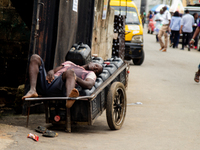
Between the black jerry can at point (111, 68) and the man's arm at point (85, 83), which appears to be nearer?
the man's arm at point (85, 83)

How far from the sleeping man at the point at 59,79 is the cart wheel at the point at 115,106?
35 cm

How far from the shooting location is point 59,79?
197 inches

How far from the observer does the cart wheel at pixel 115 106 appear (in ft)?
16.8

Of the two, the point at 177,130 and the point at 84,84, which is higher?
the point at 84,84

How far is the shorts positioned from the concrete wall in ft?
11.3

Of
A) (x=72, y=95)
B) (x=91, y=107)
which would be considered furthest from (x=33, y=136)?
(x=91, y=107)

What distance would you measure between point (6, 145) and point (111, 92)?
6.11ft

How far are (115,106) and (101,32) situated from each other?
4232 millimetres

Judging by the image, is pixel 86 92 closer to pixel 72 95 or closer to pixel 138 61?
pixel 72 95

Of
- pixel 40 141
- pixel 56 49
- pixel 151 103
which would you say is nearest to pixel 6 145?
pixel 40 141

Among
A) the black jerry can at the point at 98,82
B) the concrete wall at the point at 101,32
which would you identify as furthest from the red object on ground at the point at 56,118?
the concrete wall at the point at 101,32

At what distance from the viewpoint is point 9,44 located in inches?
279

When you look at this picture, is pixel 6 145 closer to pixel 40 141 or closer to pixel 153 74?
pixel 40 141

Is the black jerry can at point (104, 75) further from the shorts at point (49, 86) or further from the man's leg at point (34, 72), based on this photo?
the man's leg at point (34, 72)
